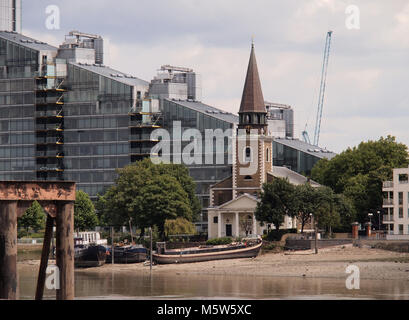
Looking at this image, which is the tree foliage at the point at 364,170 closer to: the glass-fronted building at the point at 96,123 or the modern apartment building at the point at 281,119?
the modern apartment building at the point at 281,119

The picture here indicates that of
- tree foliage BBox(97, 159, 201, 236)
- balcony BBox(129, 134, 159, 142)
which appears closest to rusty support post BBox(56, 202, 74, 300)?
tree foliage BBox(97, 159, 201, 236)

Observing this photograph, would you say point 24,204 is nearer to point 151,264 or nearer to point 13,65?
point 151,264

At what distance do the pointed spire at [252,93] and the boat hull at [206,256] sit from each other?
34.9 m

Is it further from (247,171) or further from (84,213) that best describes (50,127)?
(247,171)

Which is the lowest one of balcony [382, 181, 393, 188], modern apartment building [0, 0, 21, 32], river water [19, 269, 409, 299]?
river water [19, 269, 409, 299]

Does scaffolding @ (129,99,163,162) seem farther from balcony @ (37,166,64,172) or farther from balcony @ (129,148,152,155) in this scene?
balcony @ (37,166,64,172)

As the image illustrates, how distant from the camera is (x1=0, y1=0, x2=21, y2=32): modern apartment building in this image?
183250mm

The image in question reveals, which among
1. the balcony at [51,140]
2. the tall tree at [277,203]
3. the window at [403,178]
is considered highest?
the balcony at [51,140]

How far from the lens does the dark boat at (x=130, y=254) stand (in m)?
120

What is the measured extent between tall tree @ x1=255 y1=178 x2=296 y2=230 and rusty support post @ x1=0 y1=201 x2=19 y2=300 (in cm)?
9005

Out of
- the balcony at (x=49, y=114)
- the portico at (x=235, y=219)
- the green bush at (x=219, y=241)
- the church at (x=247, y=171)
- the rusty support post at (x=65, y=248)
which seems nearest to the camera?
the rusty support post at (x=65, y=248)

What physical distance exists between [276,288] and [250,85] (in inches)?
2769

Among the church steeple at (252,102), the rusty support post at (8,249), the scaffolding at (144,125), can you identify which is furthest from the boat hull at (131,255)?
the rusty support post at (8,249)

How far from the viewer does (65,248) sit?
131ft
